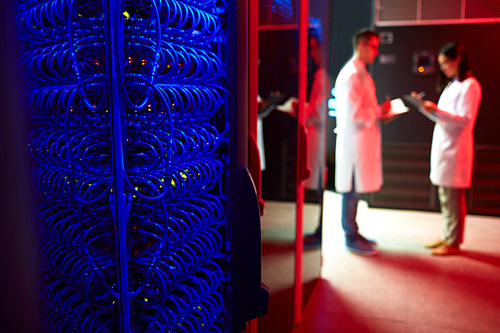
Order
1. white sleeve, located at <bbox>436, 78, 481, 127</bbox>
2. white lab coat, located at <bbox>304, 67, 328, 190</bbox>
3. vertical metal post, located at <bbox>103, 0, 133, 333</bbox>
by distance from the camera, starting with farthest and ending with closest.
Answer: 1. white sleeve, located at <bbox>436, 78, 481, 127</bbox>
2. white lab coat, located at <bbox>304, 67, 328, 190</bbox>
3. vertical metal post, located at <bbox>103, 0, 133, 333</bbox>

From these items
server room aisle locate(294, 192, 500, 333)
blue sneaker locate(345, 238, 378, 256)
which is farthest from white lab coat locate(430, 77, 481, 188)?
blue sneaker locate(345, 238, 378, 256)

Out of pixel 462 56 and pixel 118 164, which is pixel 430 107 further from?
pixel 118 164

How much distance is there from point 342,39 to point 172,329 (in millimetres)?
4490

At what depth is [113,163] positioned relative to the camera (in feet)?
3.13

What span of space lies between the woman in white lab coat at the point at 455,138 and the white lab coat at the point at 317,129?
1.12m

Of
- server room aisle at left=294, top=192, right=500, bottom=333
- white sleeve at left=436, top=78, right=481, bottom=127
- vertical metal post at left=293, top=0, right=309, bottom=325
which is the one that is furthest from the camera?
white sleeve at left=436, top=78, right=481, bottom=127

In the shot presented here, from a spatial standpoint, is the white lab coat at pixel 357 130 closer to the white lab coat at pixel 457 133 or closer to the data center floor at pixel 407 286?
the white lab coat at pixel 457 133

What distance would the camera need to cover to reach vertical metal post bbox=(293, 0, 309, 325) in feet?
6.47

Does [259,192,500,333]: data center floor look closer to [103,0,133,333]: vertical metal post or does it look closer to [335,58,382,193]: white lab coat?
[335,58,382,193]: white lab coat

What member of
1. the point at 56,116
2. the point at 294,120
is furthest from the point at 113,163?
the point at 294,120

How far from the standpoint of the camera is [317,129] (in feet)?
8.18

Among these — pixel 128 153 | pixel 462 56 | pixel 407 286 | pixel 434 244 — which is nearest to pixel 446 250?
pixel 434 244

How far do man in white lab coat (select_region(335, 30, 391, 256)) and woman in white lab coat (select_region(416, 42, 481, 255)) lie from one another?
0.44 metres

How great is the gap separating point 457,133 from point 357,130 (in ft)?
2.47
